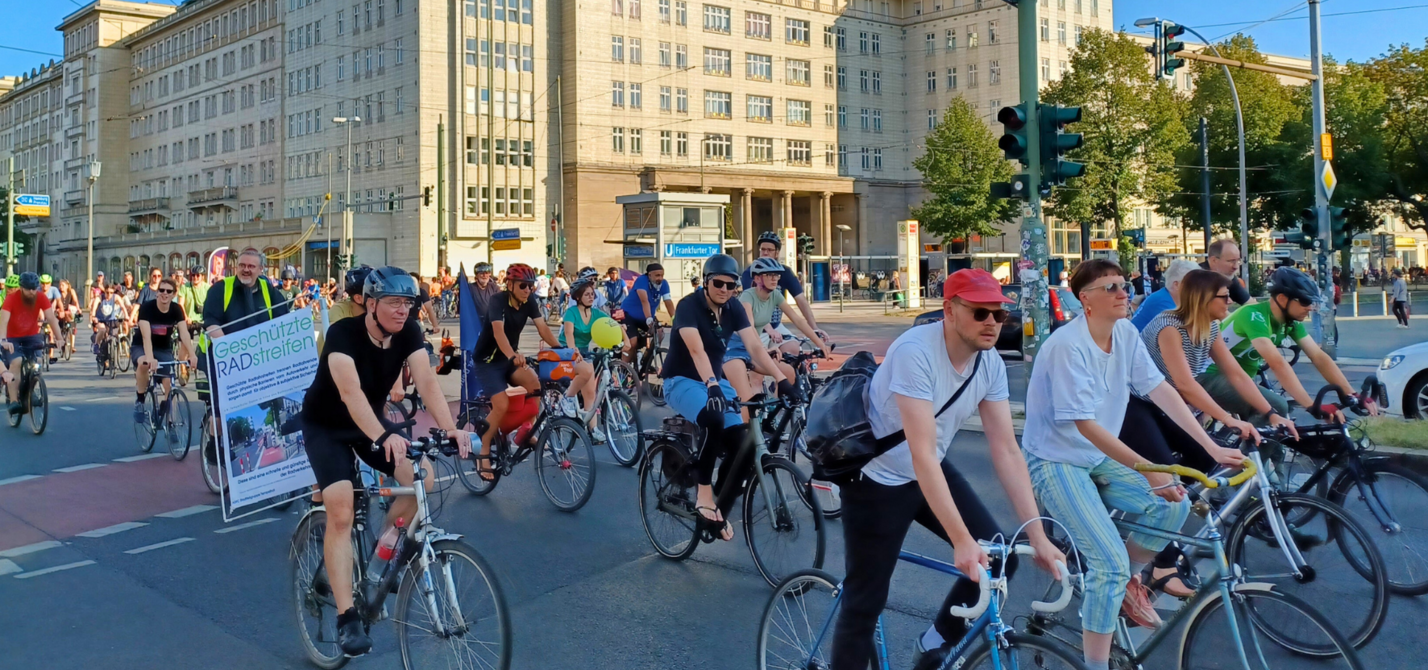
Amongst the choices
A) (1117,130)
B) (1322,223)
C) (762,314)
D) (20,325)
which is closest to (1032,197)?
(762,314)

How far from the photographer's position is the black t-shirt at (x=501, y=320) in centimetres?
959

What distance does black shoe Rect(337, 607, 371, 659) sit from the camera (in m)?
5.07

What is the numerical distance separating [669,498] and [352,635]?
2443 millimetres

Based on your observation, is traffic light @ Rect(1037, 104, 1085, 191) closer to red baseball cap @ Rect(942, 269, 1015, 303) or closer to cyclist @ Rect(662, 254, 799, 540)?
cyclist @ Rect(662, 254, 799, 540)

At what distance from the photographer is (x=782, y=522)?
6.50 m

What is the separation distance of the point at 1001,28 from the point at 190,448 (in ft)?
234

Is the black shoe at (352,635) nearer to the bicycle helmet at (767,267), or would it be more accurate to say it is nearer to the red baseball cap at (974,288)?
the red baseball cap at (974,288)

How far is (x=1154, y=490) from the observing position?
478cm

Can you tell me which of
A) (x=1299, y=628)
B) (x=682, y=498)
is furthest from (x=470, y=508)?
(x=1299, y=628)

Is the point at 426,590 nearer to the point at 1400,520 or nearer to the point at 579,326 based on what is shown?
the point at 1400,520

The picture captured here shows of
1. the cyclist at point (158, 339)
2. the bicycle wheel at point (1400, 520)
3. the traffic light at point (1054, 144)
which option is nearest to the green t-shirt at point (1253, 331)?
the bicycle wheel at point (1400, 520)

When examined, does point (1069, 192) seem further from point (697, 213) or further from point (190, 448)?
point (190, 448)

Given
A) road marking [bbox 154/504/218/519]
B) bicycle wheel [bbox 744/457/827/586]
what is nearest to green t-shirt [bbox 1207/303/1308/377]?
bicycle wheel [bbox 744/457/827/586]

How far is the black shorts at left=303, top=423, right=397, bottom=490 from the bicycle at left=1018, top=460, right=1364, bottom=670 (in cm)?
285
